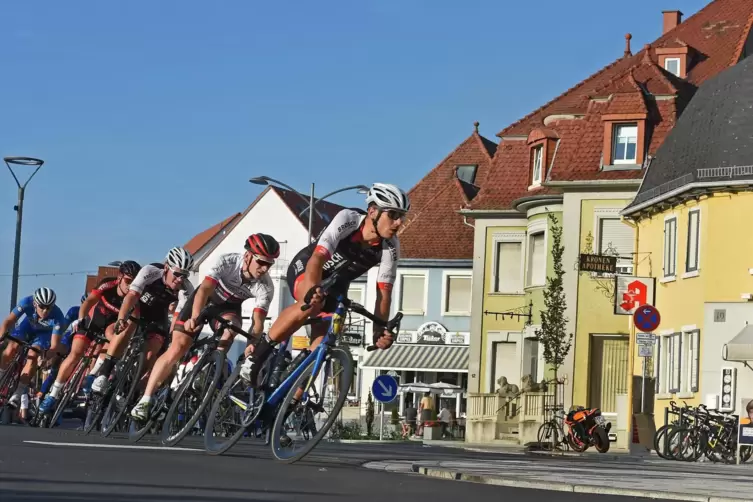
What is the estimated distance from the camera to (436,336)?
70.7m

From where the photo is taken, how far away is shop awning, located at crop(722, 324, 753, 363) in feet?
116

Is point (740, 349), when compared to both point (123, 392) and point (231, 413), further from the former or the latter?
point (231, 413)

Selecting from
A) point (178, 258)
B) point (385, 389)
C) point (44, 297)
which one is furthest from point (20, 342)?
point (385, 389)

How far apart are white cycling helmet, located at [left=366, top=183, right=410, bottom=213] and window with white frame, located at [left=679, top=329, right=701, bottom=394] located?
26.8m

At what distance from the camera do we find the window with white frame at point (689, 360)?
38.6 meters

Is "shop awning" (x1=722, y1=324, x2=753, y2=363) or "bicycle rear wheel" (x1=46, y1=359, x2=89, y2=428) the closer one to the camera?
"bicycle rear wheel" (x1=46, y1=359, x2=89, y2=428)

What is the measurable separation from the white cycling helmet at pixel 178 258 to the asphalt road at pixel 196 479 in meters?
3.29

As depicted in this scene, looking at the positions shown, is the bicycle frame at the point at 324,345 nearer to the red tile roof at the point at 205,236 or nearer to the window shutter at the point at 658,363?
the window shutter at the point at 658,363

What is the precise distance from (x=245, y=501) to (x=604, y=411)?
131 feet

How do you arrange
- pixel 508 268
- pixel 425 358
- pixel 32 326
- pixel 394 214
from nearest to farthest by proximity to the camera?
pixel 394 214, pixel 32 326, pixel 508 268, pixel 425 358

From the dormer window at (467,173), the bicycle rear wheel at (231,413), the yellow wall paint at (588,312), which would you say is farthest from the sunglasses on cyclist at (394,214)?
the dormer window at (467,173)

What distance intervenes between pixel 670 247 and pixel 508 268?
45.1ft

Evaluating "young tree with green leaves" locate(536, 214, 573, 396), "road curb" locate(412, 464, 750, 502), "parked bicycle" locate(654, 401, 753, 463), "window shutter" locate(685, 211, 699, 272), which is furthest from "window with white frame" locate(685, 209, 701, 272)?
"road curb" locate(412, 464, 750, 502)

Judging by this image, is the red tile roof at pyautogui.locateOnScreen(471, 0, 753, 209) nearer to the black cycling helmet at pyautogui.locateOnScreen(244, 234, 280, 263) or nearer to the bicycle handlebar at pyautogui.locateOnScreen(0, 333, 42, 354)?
the bicycle handlebar at pyautogui.locateOnScreen(0, 333, 42, 354)
